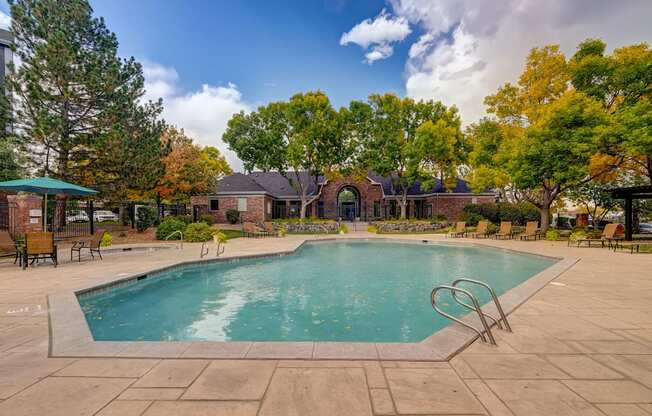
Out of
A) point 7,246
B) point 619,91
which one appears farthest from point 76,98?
point 619,91

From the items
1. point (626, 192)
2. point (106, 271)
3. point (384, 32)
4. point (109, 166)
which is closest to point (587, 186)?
point (626, 192)

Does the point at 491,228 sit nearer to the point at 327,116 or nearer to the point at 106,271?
the point at 327,116

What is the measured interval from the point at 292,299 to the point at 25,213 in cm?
1391

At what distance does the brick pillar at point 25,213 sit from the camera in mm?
12797

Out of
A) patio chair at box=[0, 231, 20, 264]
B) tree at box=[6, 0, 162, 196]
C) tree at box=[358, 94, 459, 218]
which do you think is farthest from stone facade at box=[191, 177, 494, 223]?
patio chair at box=[0, 231, 20, 264]

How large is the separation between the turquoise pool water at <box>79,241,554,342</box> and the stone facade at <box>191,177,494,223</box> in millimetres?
18684

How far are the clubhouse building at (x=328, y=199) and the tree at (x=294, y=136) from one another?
3362 mm

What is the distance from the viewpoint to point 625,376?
9.43 ft

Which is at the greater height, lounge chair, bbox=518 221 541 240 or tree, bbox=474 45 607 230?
tree, bbox=474 45 607 230

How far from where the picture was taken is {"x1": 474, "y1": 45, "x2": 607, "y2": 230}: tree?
15531 mm

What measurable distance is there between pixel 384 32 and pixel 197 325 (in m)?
18.1

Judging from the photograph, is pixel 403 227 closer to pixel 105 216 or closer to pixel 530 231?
pixel 530 231

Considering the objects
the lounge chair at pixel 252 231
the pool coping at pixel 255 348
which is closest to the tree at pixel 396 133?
the lounge chair at pixel 252 231

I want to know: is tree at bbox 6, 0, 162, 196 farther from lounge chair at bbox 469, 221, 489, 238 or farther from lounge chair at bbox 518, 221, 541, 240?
lounge chair at bbox 518, 221, 541, 240
